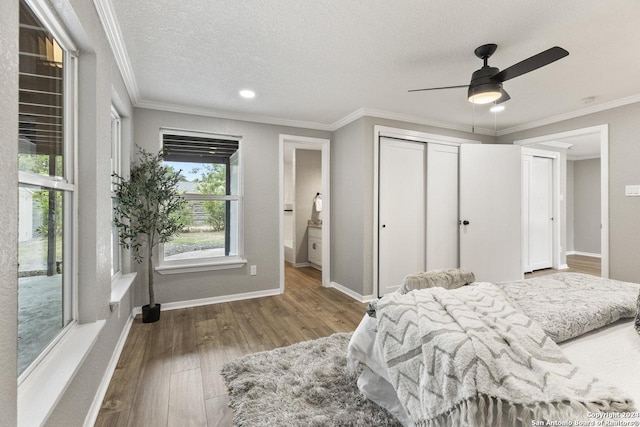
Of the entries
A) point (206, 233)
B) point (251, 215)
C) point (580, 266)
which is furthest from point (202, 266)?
point (580, 266)

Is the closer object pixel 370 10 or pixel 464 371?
pixel 464 371

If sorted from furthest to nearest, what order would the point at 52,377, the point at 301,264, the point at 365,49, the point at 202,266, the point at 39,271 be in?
the point at 301,264 → the point at 202,266 → the point at 365,49 → the point at 39,271 → the point at 52,377

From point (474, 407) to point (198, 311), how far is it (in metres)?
3.05

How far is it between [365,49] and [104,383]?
2897 mm

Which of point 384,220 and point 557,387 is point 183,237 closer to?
point 384,220

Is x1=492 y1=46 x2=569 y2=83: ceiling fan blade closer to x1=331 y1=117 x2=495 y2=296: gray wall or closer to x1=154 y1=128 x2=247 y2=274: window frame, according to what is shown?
x1=331 y1=117 x2=495 y2=296: gray wall

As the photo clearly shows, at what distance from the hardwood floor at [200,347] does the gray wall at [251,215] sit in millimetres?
231

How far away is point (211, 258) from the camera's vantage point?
363cm

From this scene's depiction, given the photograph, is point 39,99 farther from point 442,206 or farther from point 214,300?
point 442,206

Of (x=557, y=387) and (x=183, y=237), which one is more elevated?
(x=183, y=237)

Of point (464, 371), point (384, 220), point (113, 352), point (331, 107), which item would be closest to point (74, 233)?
point (113, 352)

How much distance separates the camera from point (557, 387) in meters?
0.88

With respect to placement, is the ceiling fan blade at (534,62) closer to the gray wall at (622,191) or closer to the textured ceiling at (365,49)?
the textured ceiling at (365,49)

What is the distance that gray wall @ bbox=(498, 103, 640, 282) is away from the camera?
308cm
